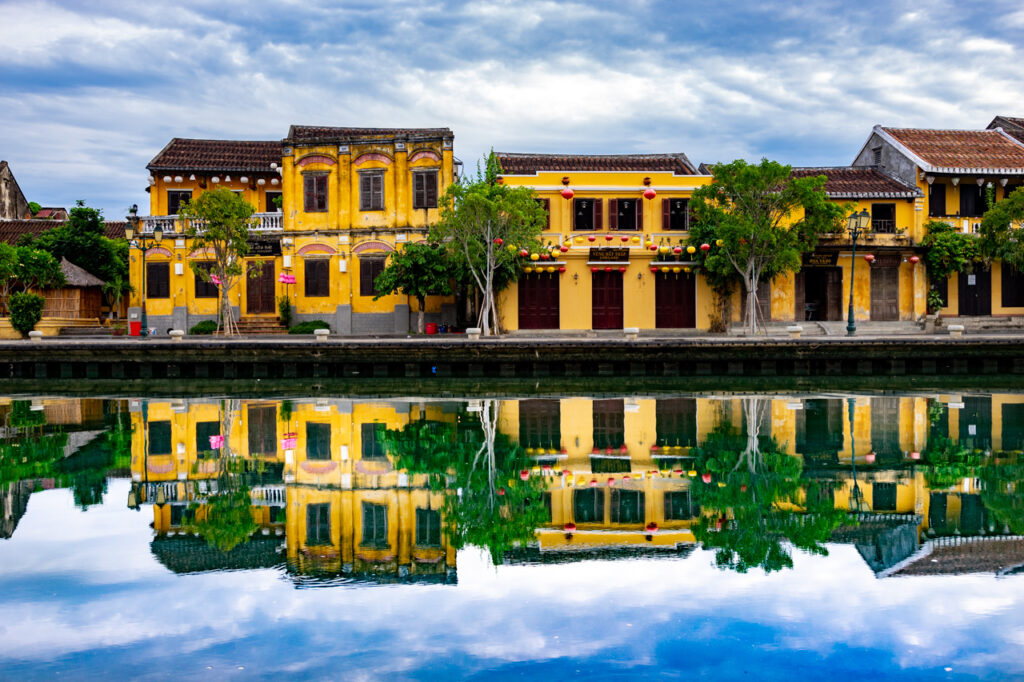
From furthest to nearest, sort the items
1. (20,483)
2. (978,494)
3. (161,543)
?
(20,483), (978,494), (161,543)

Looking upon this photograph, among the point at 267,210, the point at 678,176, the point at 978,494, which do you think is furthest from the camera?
the point at 267,210

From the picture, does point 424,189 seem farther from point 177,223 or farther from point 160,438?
point 160,438

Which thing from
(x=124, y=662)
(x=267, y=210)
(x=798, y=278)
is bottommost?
(x=124, y=662)

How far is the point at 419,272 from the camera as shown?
2972cm

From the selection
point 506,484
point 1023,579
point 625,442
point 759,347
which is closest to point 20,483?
point 506,484

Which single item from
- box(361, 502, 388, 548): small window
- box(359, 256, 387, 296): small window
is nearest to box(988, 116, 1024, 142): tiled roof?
box(359, 256, 387, 296): small window

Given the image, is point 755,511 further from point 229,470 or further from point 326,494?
point 229,470

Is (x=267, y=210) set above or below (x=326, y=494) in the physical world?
Answer: above

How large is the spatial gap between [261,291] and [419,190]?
6.59 meters

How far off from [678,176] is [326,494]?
23306 millimetres

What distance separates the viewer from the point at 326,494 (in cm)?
1030

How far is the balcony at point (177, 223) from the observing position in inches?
1307

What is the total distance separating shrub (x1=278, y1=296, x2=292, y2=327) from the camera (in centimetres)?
3247

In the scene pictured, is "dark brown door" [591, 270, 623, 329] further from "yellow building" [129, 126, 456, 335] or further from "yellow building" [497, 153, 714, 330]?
"yellow building" [129, 126, 456, 335]
